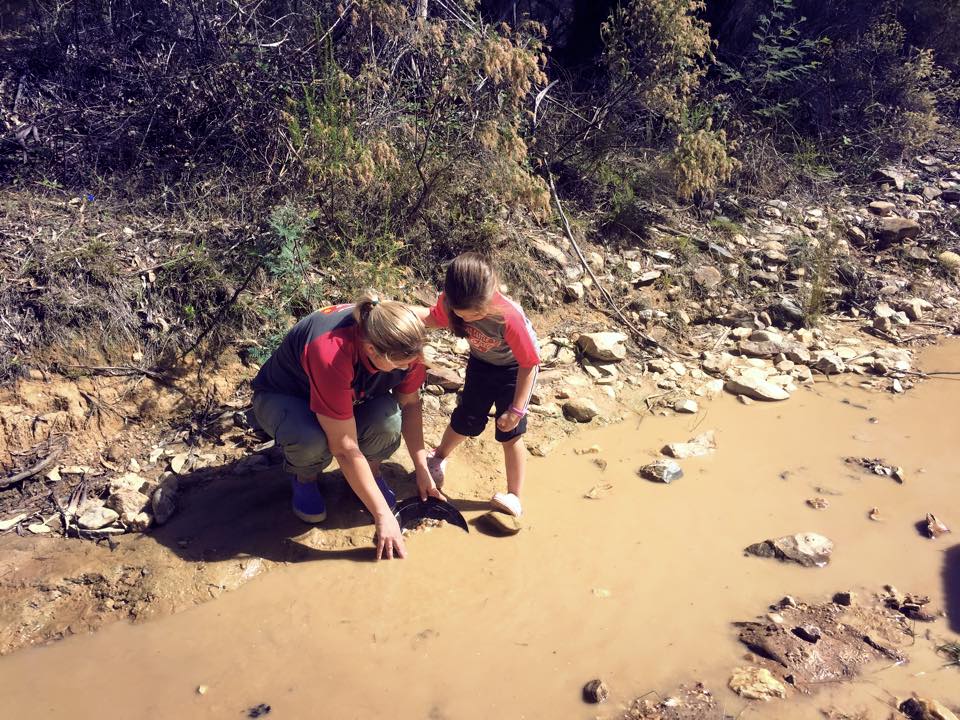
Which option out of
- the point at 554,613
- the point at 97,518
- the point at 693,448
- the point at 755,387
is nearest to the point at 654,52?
the point at 755,387

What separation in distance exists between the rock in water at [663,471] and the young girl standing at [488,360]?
64 centimetres

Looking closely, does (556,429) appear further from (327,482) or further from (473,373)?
(327,482)

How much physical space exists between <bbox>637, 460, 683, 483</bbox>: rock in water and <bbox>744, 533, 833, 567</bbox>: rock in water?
491 mm

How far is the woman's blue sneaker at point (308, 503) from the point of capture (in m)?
2.72

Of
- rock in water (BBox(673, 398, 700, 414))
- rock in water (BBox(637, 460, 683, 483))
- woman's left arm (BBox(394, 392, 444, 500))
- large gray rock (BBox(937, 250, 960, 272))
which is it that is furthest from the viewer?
large gray rock (BBox(937, 250, 960, 272))

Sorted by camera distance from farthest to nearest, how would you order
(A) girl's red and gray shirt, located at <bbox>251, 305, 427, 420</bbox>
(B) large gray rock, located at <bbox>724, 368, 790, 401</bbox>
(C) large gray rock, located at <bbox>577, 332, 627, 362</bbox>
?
(C) large gray rock, located at <bbox>577, 332, 627, 362</bbox>, (B) large gray rock, located at <bbox>724, 368, 790, 401</bbox>, (A) girl's red and gray shirt, located at <bbox>251, 305, 427, 420</bbox>

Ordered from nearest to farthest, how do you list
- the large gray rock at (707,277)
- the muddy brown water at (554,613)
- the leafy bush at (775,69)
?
the muddy brown water at (554,613), the large gray rock at (707,277), the leafy bush at (775,69)

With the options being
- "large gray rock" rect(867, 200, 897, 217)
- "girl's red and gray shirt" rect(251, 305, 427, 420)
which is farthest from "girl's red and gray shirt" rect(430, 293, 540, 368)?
"large gray rock" rect(867, 200, 897, 217)

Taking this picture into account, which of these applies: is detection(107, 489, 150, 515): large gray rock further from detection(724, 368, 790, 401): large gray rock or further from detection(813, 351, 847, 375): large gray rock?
detection(813, 351, 847, 375): large gray rock

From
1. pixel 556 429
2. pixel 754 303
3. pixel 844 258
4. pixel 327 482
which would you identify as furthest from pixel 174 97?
pixel 844 258

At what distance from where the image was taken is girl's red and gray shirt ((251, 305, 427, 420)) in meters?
2.24

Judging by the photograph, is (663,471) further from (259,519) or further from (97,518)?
(97,518)

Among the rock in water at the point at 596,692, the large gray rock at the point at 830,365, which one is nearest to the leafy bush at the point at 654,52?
the large gray rock at the point at 830,365

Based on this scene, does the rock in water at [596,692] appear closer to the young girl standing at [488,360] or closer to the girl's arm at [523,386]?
the young girl standing at [488,360]
